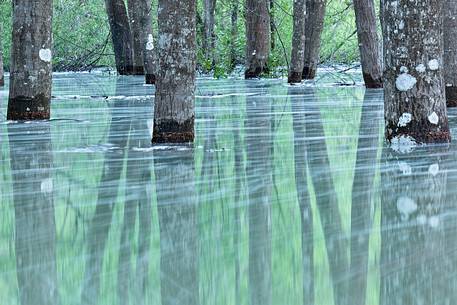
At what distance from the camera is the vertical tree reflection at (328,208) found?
4.40m

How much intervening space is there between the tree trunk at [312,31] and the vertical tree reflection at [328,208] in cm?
1249

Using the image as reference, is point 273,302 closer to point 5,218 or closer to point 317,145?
point 5,218

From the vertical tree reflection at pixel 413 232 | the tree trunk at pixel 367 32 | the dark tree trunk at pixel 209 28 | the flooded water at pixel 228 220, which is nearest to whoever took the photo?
the vertical tree reflection at pixel 413 232

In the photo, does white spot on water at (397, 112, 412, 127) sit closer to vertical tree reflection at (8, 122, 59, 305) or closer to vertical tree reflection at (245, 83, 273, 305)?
vertical tree reflection at (245, 83, 273, 305)

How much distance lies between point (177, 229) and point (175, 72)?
407cm

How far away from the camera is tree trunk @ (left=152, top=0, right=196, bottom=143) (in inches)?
364

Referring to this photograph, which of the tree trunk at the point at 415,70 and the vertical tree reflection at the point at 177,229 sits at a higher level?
the tree trunk at the point at 415,70

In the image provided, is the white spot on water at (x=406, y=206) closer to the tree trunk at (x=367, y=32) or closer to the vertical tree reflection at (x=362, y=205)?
the vertical tree reflection at (x=362, y=205)

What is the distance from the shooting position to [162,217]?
Result: 233 inches

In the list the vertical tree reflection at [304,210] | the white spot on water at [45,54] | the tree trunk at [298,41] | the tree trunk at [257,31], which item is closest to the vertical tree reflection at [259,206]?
the vertical tree reflection at [304,210]

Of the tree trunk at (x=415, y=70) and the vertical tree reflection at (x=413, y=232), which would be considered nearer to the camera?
the vertical tree reflection at (x=413, y=232)

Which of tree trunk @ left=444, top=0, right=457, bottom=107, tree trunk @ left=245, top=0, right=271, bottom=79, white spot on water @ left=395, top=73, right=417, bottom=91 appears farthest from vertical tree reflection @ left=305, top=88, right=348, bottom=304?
tree trunk @ left=245, top=0, right=271, bottom=79

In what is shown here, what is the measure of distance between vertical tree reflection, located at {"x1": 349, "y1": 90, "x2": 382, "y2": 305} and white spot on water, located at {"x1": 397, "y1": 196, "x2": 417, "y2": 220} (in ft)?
0.54

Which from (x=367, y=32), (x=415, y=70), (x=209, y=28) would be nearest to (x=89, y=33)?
(x=209, y=28)
